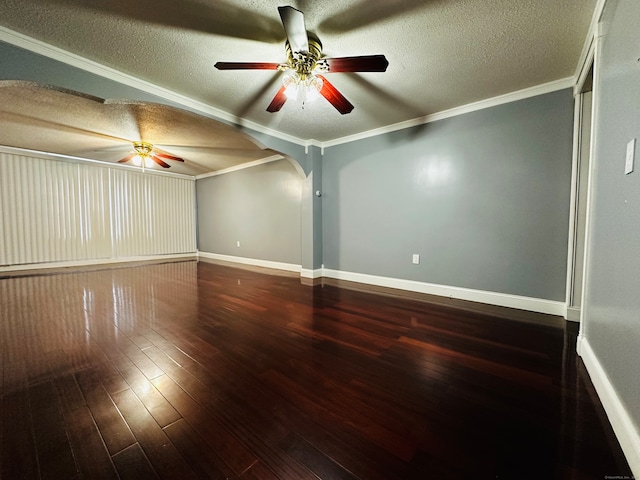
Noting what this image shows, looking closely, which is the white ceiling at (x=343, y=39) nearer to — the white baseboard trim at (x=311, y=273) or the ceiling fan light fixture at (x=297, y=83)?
the ceiling fan light fixture at (x=297, y=83)

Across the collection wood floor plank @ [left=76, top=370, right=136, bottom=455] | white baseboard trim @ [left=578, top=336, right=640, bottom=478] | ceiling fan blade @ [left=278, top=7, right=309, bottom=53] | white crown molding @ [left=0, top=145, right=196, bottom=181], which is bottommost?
wood floor plank @ [left=76, top=370, right=136, bottom=455]

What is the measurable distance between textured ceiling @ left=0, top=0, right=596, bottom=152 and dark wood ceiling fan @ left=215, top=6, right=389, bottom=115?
0.19 metres

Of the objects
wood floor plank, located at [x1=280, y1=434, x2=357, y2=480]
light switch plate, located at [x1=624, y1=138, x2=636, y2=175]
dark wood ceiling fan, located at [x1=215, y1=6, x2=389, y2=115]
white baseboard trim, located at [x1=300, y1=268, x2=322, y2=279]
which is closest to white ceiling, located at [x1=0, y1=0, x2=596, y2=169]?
dark wood ceiling fan, located at [x1=215, y1=6, x2=389, y2=115]

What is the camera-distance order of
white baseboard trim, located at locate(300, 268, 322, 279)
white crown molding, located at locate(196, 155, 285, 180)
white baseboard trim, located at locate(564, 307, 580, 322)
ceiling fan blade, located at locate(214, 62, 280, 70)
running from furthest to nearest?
white crown molding, located at locate(196, 155, 285, 180), white baseboard trim, located at locate(300, 268, 322, 279), white baseboard trim, located at locate(564, 307, 580, 322), ceiling fan blade, located at locate(214, 62, 280, 70)

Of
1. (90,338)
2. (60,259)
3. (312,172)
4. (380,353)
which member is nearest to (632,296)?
(380,353)

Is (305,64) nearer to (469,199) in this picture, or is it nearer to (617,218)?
(617,218)

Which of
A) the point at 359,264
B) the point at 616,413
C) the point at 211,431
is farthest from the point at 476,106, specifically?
the point at 211,431

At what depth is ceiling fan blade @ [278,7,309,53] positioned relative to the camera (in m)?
1.34

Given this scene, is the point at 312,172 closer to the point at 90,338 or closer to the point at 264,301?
the point at 264,301

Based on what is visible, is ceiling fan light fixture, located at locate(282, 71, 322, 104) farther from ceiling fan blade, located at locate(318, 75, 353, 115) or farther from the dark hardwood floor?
the dark hardwood floor

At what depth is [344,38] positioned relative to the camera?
6.14ft

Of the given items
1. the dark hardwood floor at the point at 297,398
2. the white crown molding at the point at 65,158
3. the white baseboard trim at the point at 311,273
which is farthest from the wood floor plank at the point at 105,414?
the white crown molding at the point at 65,158

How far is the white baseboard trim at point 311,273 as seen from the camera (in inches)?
166

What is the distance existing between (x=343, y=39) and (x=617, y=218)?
80.2 inches
